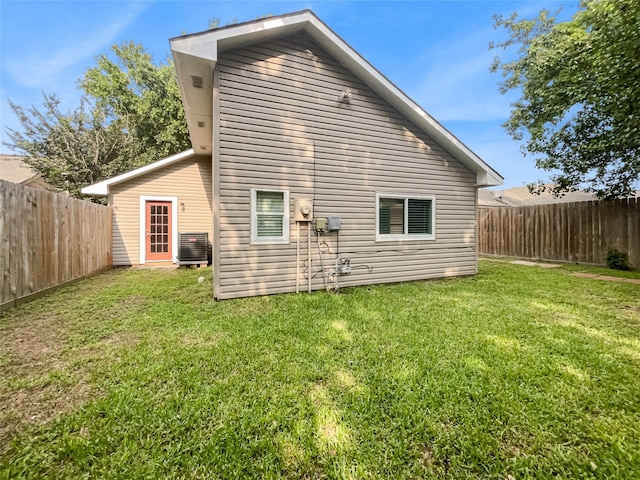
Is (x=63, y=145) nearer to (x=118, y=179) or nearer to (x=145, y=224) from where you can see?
(x=118, y=179)

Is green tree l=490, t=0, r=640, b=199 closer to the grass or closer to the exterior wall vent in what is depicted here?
the grass

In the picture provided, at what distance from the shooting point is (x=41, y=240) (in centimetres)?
512

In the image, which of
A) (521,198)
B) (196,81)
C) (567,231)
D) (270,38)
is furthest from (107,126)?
(521,198)

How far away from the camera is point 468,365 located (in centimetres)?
271

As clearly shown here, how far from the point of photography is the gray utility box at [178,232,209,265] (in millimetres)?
8641

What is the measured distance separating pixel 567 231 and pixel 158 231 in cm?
1401

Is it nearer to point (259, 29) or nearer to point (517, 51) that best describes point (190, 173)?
point (259, 29)

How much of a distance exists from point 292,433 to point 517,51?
1737 centimetres

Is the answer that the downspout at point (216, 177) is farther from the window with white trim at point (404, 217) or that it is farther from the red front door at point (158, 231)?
the red front door at point (158, 231)

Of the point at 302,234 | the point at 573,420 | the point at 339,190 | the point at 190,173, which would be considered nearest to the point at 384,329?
the point at 573,420

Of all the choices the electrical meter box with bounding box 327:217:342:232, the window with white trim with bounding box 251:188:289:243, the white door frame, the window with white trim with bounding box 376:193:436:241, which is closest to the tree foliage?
the white door frame

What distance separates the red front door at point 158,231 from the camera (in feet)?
29.9

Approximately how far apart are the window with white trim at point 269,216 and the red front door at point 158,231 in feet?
18.3

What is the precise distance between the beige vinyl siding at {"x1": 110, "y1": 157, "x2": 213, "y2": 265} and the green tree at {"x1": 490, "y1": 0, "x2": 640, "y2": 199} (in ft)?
37.1
